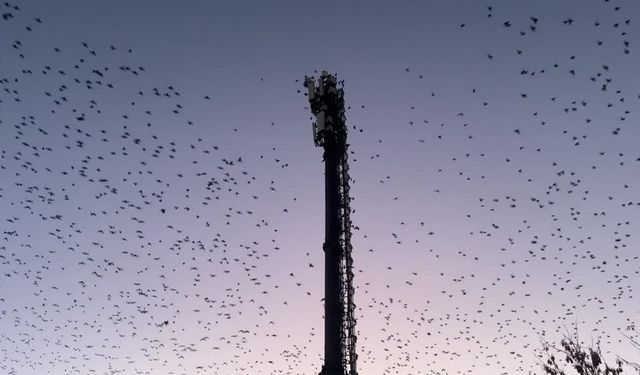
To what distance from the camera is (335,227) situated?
1345 cm

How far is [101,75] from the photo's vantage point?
16266mm

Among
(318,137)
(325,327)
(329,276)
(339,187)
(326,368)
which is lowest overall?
(326,368)

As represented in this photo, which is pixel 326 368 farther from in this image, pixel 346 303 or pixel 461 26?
pixel 461 26

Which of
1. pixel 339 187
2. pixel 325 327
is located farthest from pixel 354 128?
pixel 325 327

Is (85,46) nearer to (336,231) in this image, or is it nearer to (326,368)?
(336,231)

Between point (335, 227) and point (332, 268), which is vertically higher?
point (335, 227)

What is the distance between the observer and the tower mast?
12.1 m

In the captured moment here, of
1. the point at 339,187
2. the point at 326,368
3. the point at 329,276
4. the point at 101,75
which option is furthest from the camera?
the point at 101,75

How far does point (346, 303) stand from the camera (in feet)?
42.6

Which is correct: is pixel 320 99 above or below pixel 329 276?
above

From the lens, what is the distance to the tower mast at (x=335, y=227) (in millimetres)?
12148

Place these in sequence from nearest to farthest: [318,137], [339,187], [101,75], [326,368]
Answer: [326,368], [339,187], [318,137], [101,75]

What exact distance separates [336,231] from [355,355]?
3360 mm

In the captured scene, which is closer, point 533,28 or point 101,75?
point 533,28
